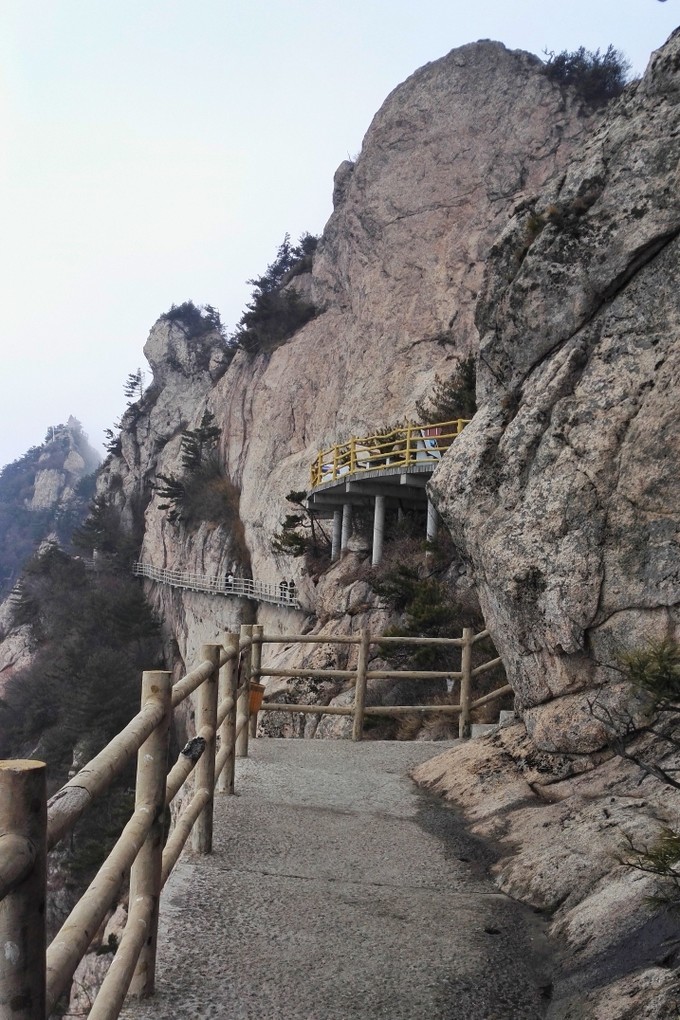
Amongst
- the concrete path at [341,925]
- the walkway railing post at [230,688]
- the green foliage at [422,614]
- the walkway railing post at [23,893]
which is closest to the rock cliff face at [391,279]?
the green foliage at [422,614]

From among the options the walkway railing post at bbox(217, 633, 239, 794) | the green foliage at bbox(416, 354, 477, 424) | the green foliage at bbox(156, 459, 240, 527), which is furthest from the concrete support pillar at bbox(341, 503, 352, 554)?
the walkway railing post at bbox(217, 633, 239, 794)

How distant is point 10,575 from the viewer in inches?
4144

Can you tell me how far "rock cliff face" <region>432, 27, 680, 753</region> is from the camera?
18.3ft

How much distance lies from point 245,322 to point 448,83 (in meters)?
15.5

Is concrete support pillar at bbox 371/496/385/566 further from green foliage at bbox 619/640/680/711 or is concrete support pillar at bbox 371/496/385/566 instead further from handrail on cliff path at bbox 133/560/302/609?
green foliage at bbox 619/640/680/711

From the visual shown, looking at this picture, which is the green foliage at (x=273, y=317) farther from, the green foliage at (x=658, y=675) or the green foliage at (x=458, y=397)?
the green foliage at (x=658, y=675)

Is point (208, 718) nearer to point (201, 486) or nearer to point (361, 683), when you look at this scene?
point (361, 683)

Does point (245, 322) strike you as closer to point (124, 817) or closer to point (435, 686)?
point (124, 817)

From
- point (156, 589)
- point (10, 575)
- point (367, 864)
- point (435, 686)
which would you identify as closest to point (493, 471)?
point (367, 864)

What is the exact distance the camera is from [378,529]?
21031 mm

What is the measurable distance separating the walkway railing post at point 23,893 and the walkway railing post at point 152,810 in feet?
4.58

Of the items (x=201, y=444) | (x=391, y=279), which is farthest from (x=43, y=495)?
(x=391, y=279)

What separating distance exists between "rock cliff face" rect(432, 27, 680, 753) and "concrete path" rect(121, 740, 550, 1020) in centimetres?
156

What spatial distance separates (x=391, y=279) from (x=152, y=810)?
32943 mm
